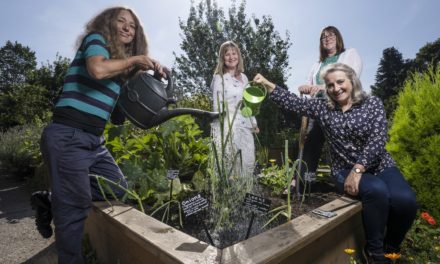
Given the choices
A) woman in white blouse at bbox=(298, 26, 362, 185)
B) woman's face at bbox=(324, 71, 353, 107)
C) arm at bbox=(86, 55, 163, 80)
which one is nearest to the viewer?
arm at bbox=(86, 55, 163, 80)

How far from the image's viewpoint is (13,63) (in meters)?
36.2

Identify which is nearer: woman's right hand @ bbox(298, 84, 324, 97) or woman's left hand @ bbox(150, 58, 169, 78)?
woman's left hand @ bbox(150, 58, 169, 78)

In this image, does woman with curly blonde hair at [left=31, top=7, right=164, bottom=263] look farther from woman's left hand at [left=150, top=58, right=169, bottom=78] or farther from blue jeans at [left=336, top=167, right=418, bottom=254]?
blue jeans at [left=336, top=167, right=418, bottom=254]

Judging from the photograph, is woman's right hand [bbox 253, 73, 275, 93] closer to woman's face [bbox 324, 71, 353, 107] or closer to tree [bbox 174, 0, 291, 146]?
woman's face [bbox 324, 71, 353, 107]

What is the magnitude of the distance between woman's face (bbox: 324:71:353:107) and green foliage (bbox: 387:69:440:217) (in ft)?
2.34

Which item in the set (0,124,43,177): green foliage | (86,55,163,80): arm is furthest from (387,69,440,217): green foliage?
(0,124,43,177): green foliage

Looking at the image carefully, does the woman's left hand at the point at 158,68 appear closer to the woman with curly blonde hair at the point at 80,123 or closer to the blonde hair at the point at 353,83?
the woman with curly blonde hair at the point at 80,123

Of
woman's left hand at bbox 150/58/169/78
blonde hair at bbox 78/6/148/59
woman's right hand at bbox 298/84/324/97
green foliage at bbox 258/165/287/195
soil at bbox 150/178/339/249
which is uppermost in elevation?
blonde hair at bbox 78/6/148/59

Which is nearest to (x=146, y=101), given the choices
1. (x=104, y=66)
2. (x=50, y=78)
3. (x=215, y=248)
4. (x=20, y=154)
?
(x=104, y=66)

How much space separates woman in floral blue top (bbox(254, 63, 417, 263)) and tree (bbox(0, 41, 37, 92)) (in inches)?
1660

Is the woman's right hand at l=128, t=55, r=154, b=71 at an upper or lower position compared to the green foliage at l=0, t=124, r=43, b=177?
upper

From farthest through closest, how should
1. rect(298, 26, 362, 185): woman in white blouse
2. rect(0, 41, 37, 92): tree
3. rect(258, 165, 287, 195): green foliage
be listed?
rect(0, 41, 37, 92): tree → rect(298, 26, 362, 185): woman in white blouse → rect(258, 165, 287, 195): green foliage

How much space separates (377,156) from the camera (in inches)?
69.1

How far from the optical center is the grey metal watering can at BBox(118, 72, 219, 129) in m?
1.66
